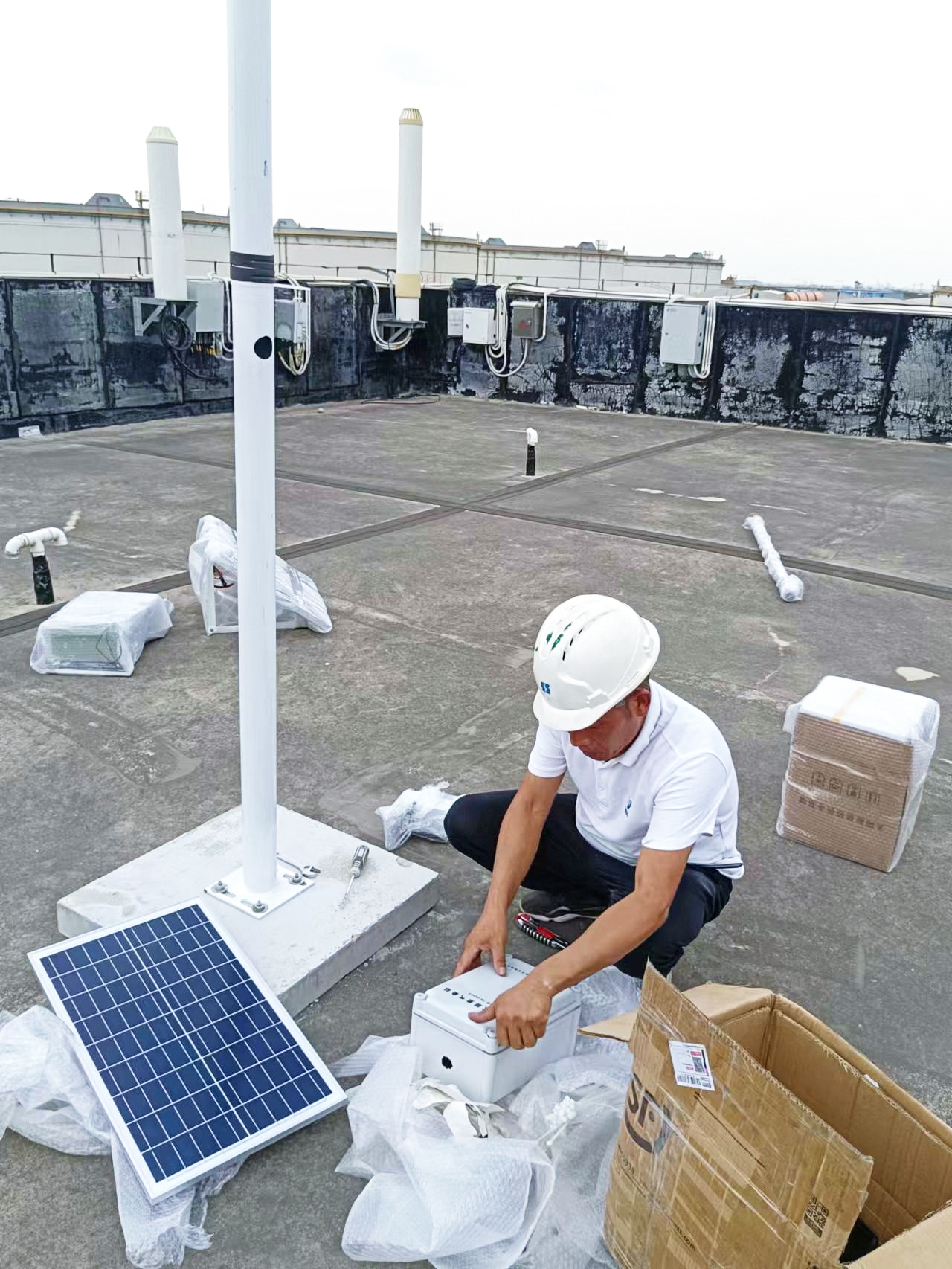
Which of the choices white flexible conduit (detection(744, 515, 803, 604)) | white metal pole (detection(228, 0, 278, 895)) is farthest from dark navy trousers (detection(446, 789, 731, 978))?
white flexible conduit (detection(744, 515, 803, 604))

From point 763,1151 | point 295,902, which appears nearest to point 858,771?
point 295,902

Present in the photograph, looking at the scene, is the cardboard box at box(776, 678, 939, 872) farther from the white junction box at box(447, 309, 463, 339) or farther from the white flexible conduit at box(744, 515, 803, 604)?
the white junction box at box(447, 309, 463, 339)

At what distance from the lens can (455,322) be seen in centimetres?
1324

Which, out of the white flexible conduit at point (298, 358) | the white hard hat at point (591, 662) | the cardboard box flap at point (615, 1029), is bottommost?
the cardboard box flap at point (615, 1029)

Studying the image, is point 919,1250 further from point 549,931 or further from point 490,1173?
point 549,931

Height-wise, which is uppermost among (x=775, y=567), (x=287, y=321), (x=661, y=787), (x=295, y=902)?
(x=287, y=321)

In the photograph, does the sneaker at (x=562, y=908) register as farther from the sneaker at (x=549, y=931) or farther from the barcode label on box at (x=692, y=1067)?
the barcode label on box at (x=692, y=1067)

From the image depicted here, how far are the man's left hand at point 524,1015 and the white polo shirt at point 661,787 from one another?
1.25ft

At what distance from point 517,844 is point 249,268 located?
1.48 metres

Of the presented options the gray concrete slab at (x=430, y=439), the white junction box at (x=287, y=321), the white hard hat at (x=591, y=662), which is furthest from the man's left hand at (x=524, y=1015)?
the gray concrete slab at (x=430, y=439)

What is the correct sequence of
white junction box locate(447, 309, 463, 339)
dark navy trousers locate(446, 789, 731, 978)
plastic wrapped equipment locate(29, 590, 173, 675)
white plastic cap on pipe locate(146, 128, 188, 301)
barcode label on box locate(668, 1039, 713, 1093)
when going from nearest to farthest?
barcode label on box locate(668, 1039, 713, 1093) < dark navy trousers locate(446, 789, 731, 978) < plastic wrapped equipment locate(29, 590, 173, 675) < white plastic cap on pipe locate(146, 128, 188, 301) < white junction box locate(447, 309, 463, 339)

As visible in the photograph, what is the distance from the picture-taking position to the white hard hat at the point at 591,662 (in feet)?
6.63

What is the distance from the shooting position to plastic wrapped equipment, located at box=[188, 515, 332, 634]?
4.69 m

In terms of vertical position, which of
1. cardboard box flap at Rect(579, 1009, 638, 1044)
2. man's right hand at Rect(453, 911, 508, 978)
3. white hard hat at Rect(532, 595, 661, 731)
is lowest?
man's right hand at Rect(453, 911, 508, 978)
